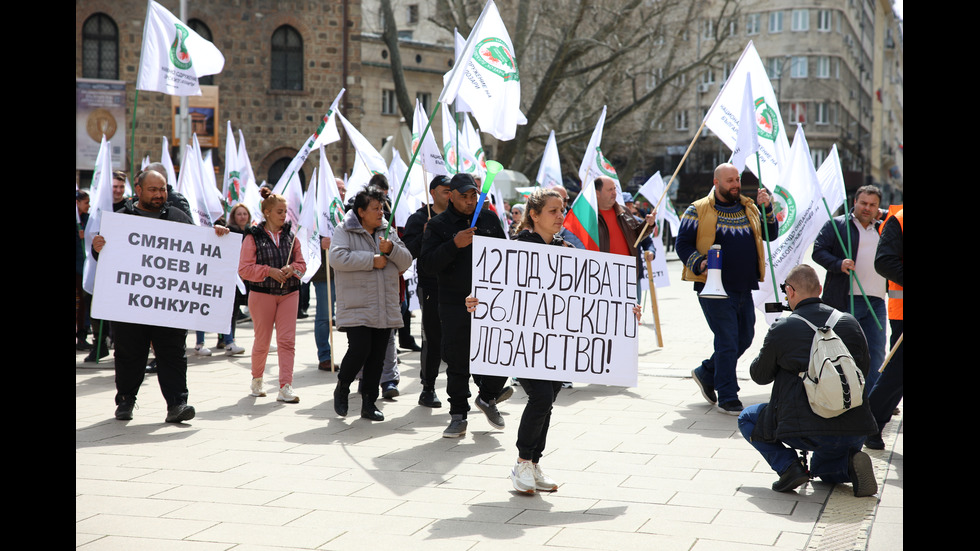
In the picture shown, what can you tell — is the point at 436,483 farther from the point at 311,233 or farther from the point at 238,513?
the point at 311,233

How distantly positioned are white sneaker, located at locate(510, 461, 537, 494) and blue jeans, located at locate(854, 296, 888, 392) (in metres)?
3.33

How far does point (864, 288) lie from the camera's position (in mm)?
8016

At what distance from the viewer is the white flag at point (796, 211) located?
27.7 feet

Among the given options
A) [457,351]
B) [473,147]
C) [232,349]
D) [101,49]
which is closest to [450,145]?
[473,147]

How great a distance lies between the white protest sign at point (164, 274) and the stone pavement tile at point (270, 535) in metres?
2.90

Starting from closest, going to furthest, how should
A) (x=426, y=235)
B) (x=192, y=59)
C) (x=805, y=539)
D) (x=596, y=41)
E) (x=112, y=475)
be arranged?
1. (x=805, y=539)
2. (x=112, y=475)
3. (x=426, y=235)
4. (x=192, y=59)
5. (x=596, y=41)

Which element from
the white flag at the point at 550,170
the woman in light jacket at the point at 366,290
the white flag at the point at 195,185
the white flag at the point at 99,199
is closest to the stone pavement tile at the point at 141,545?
the woman in light jacket at the point at 366,290

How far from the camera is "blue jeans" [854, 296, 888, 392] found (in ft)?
25.3

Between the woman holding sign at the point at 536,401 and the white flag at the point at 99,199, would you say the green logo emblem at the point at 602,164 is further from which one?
the woman holding sign at the point at 536,401

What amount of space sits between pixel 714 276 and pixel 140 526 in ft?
15.4

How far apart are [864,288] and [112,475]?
5.86 meters

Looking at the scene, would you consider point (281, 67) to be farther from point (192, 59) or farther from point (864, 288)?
point (864, 288)

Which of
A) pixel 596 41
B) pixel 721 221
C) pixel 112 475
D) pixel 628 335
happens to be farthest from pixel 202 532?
pixel 596 41

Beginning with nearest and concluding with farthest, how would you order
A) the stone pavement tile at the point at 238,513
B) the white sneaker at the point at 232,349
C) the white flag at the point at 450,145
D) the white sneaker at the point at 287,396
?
1. the stone pavement tile at the point at 238,513
2. the white sneaker at the point at 287,396
3. the white flag at the point at 450,145
4. the white sneaker at the point at 232,349
